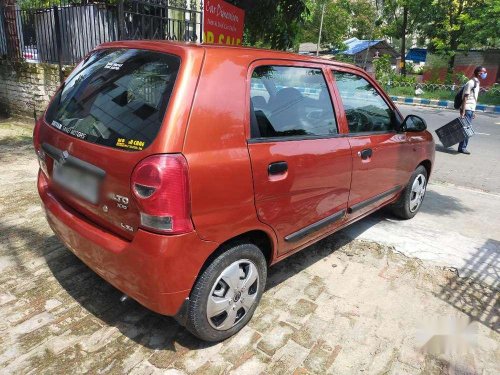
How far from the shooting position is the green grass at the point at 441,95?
66.9 feet

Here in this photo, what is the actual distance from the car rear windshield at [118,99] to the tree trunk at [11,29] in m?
7.20

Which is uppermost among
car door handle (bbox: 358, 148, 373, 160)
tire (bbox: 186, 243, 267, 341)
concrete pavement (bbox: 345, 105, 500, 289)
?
car door handle (bbox: 358, 148, 373, 160)

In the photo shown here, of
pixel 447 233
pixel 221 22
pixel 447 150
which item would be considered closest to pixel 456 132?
pixel 447 150

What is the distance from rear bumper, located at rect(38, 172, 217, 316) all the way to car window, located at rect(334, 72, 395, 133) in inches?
69.6

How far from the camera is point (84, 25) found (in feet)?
24.1

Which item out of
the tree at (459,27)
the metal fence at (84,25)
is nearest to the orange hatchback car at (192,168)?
the metal fence at (84,25)

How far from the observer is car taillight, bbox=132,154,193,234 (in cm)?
196

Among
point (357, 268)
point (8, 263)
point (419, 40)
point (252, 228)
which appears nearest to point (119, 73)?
point (252, 228)

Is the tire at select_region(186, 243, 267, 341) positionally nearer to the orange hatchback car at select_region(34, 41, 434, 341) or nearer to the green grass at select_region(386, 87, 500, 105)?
the orange hatchback car at select_region(34, 41, 434, 341)

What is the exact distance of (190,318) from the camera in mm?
2266

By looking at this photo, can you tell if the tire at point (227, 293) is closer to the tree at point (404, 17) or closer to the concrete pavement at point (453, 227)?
the concrete pavement at point (453, 227)

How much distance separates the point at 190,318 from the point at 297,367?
2.28 feet

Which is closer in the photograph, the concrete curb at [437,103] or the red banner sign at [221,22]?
the red banner sign at [221,22]

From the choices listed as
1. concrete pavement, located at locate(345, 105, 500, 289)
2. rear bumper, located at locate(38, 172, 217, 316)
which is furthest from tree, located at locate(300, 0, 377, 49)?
rear bumper, located at locate(38, 172, 217, 316)
